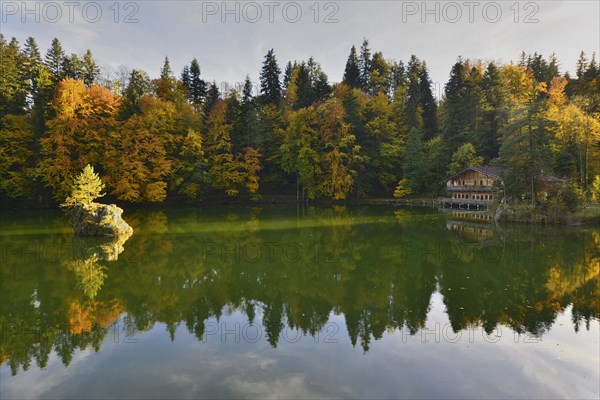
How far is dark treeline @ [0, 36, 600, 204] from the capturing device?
1417 inches

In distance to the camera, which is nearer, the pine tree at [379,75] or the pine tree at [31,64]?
the pine tree at [31,64]

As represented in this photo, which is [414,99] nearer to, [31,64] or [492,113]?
[492,113]

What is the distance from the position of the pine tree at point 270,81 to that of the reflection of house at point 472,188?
95.0 ft

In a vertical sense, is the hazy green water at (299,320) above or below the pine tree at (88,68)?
below

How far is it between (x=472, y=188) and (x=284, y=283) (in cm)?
3531

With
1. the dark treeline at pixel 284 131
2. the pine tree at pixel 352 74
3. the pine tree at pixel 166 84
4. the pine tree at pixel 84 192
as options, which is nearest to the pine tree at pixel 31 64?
the dark treeline at pixel 284 131

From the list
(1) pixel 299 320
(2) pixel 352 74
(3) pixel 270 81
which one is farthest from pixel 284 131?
(1) pixel 299 320

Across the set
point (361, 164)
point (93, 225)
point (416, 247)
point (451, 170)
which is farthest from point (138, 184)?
point (451, 170)

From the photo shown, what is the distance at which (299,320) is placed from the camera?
9.77m

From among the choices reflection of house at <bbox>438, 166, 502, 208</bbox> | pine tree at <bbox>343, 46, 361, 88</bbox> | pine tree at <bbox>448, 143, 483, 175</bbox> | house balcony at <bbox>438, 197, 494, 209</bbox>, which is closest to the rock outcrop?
house balcony at <bbox>438, 197, 494, 209</bbox>

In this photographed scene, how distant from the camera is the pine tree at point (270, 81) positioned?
57031 millimetres

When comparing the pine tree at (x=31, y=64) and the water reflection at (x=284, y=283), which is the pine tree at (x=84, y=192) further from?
the pine tree at (x=31, y=64)

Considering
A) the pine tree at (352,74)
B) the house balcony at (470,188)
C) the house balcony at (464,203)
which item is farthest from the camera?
the pine tree at (352,74)

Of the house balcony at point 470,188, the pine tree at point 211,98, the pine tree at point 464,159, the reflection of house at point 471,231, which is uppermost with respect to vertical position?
the pine tree at point 211,98
